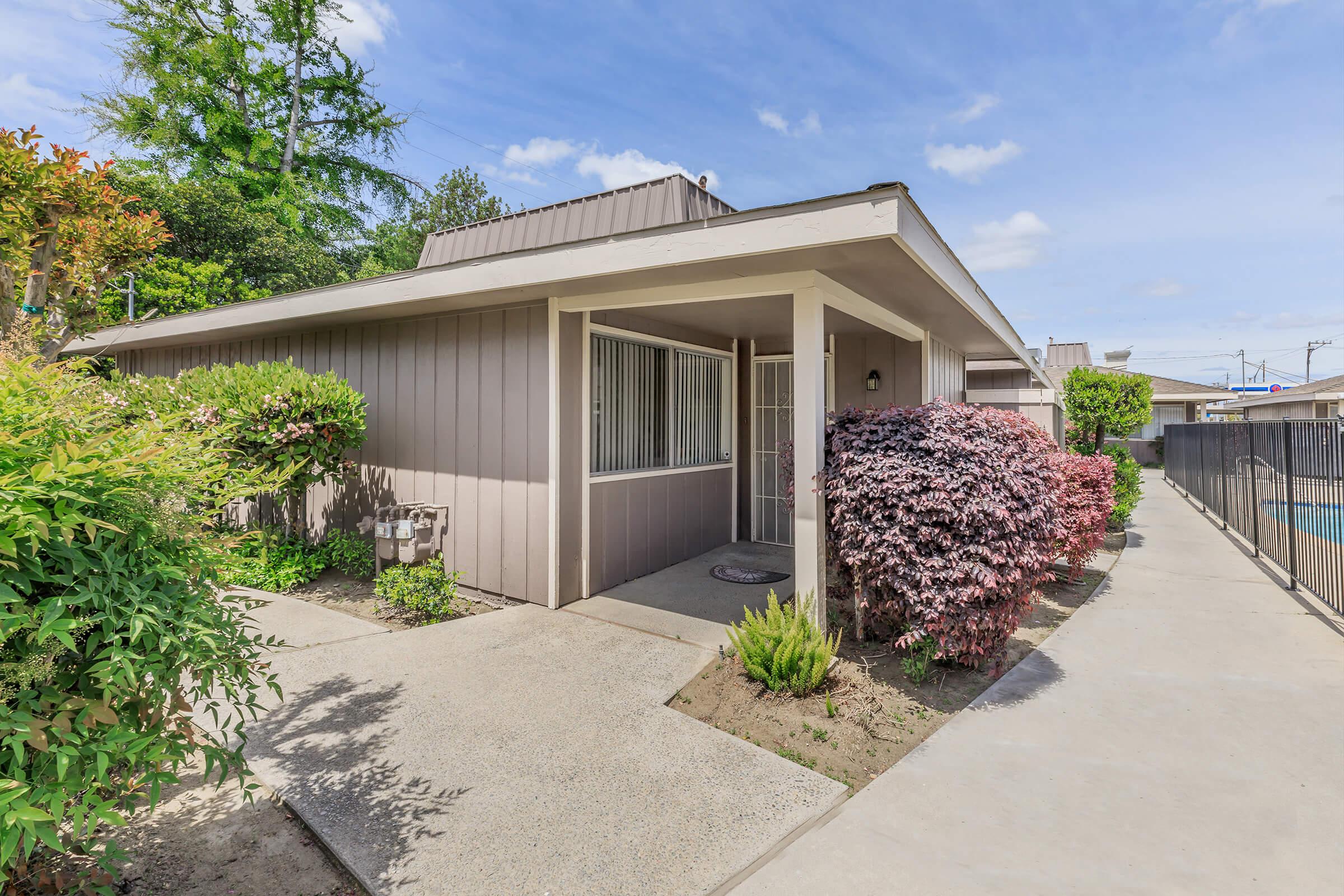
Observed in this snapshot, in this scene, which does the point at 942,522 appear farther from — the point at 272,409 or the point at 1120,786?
A: the point at 272,409

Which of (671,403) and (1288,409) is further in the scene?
(1288,409)

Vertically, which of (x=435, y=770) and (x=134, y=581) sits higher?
(x=134, y=581)

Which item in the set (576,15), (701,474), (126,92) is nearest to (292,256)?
(126,92)

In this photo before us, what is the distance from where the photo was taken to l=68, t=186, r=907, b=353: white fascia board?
9.18 ft

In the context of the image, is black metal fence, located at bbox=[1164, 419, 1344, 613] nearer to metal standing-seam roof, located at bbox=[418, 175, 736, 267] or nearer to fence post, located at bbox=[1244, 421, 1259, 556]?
fence post, located at bbox=[1244, 421, 1259, 556]

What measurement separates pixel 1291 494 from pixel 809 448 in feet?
17.3

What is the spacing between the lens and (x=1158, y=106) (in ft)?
21.4

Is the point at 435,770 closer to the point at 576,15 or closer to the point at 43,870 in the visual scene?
the point at 43,870

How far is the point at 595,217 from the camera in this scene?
19.3 ft

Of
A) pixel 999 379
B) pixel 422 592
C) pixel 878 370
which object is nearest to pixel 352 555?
pixel 422 592

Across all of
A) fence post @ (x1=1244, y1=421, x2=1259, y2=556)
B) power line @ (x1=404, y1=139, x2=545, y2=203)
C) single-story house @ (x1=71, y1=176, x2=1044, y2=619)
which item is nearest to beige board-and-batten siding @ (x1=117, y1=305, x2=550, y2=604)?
single-story house @ (x1=71, y1=176, x2=1044, y2=619)

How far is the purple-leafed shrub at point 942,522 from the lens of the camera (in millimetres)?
3121

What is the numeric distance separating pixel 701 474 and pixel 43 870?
510 cm

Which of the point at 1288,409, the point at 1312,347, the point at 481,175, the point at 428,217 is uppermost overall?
the point at 481,175
